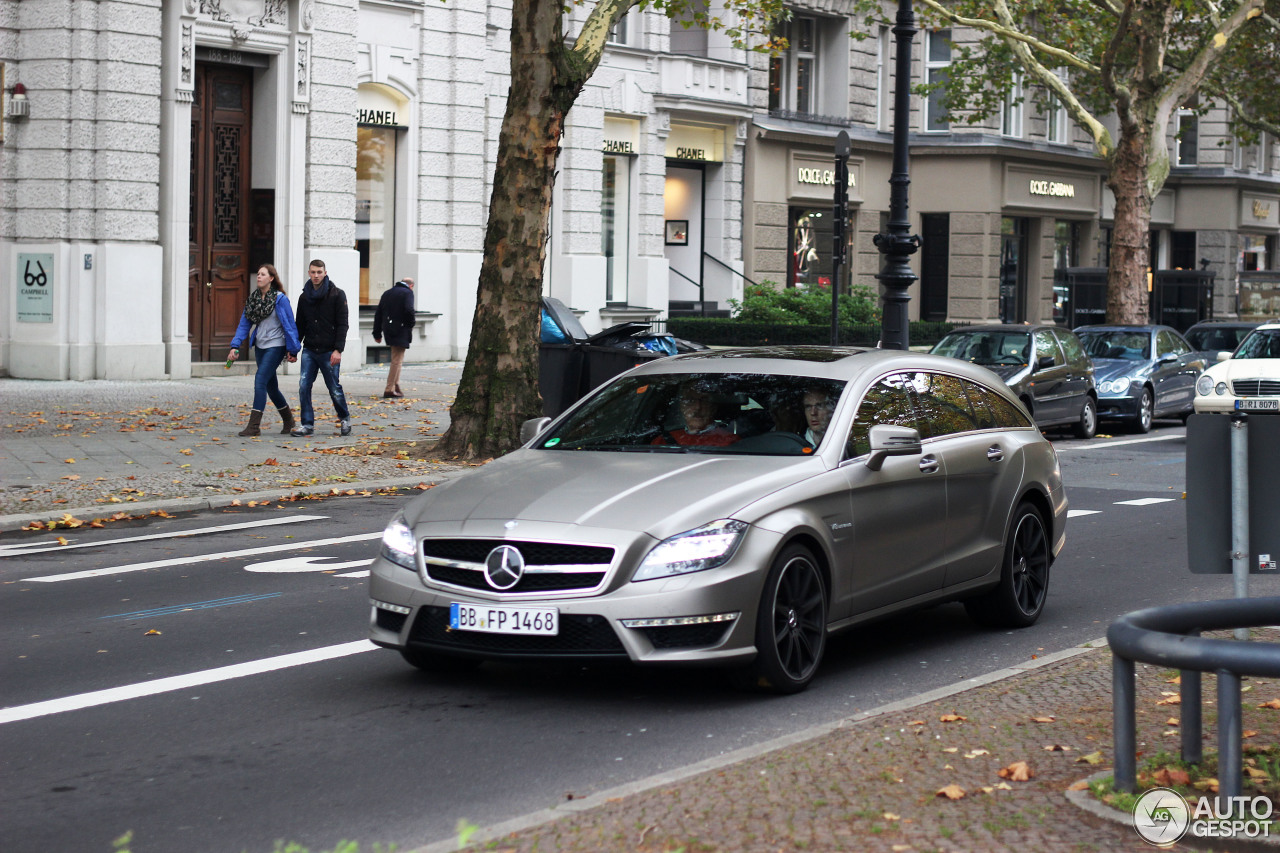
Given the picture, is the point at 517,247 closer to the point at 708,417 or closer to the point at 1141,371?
the point at 708,417

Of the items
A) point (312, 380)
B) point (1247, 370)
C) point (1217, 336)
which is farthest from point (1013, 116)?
point (312, 380)

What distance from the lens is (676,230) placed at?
36844mm

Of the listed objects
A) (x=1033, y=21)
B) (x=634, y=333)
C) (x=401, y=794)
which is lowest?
(x=401, y=794)

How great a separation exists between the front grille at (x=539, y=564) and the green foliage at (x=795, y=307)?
89.6 feet

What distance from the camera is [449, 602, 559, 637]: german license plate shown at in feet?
21.5

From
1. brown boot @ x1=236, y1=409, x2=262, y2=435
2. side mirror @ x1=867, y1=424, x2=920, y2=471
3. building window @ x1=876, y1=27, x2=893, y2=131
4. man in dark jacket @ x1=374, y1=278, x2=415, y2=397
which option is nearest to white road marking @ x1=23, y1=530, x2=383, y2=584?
side mirror @ x1=867, y1=424, x2=920, y2=471

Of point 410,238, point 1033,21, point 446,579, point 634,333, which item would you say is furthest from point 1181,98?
point 446,579

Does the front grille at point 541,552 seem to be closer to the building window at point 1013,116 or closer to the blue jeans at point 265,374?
the blue jeans at point 265,374

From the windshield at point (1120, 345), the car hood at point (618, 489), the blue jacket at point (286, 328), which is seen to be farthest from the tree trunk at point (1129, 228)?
the car hood at point (618, 489)


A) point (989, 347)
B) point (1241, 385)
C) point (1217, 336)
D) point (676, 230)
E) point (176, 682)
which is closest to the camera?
point (176, 682)

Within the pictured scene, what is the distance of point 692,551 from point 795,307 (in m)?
28.4

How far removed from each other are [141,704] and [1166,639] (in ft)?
13.9

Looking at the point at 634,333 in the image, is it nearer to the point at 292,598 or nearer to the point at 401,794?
the point at 292,598

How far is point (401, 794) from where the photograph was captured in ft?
18.4
